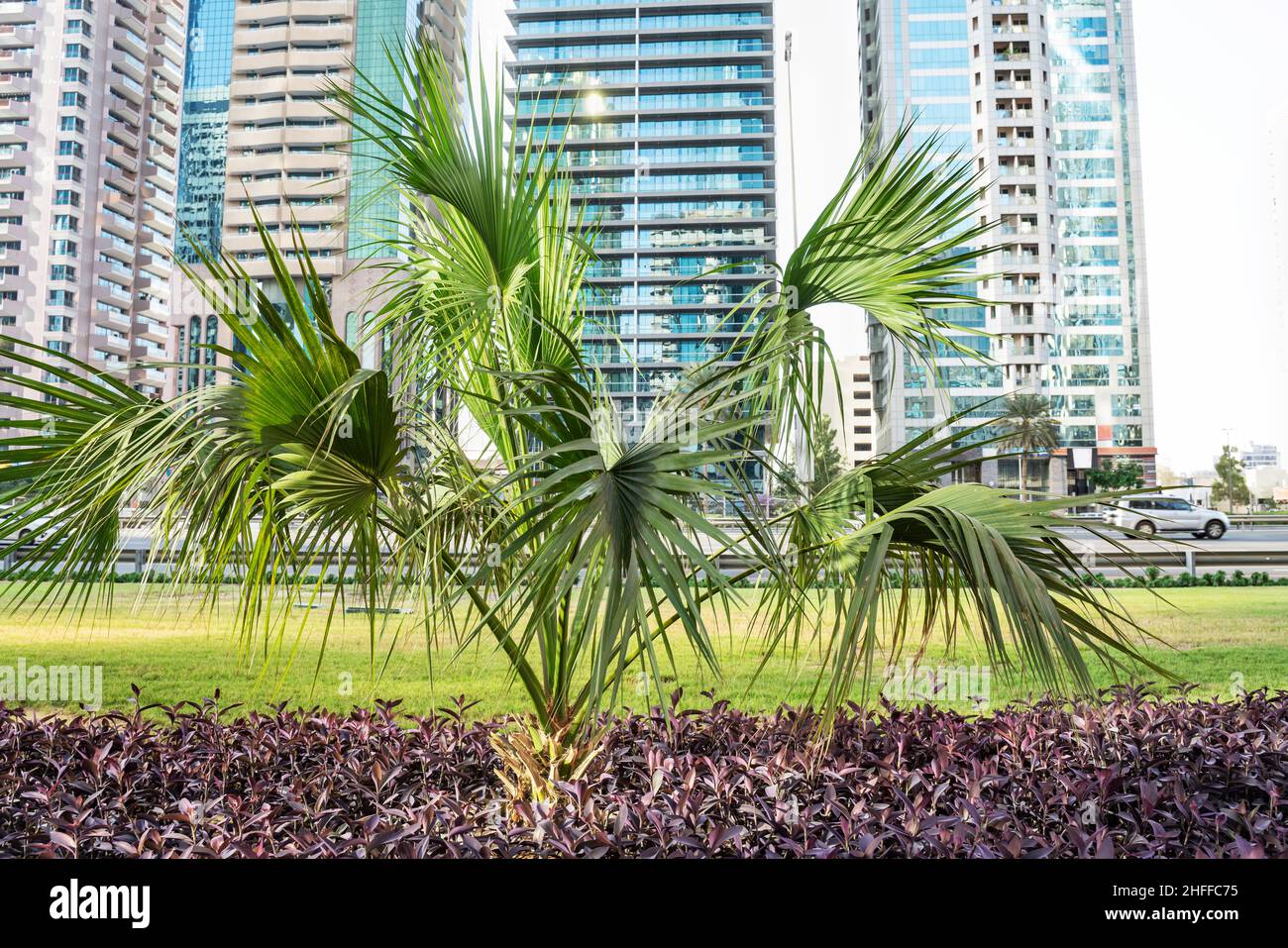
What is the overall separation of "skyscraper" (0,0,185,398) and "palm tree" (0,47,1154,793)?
11.1ft

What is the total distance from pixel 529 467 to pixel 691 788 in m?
0.81

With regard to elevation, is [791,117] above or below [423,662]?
above

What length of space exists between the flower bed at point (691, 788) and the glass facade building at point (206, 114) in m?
6.00

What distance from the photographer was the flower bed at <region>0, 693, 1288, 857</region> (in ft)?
4.18

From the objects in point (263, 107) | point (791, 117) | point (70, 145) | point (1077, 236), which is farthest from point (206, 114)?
point (1077, 236)

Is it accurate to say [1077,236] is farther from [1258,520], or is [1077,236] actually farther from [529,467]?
[529,467]

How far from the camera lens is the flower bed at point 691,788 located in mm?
1275

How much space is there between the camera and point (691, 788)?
147cm

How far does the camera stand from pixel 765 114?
12.5 metres

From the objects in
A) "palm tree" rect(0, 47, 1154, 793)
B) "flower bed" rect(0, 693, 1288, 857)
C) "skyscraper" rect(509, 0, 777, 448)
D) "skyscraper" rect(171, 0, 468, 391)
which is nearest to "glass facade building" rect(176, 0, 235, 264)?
"skyscraper" rect(171, 0, 468, 391)
